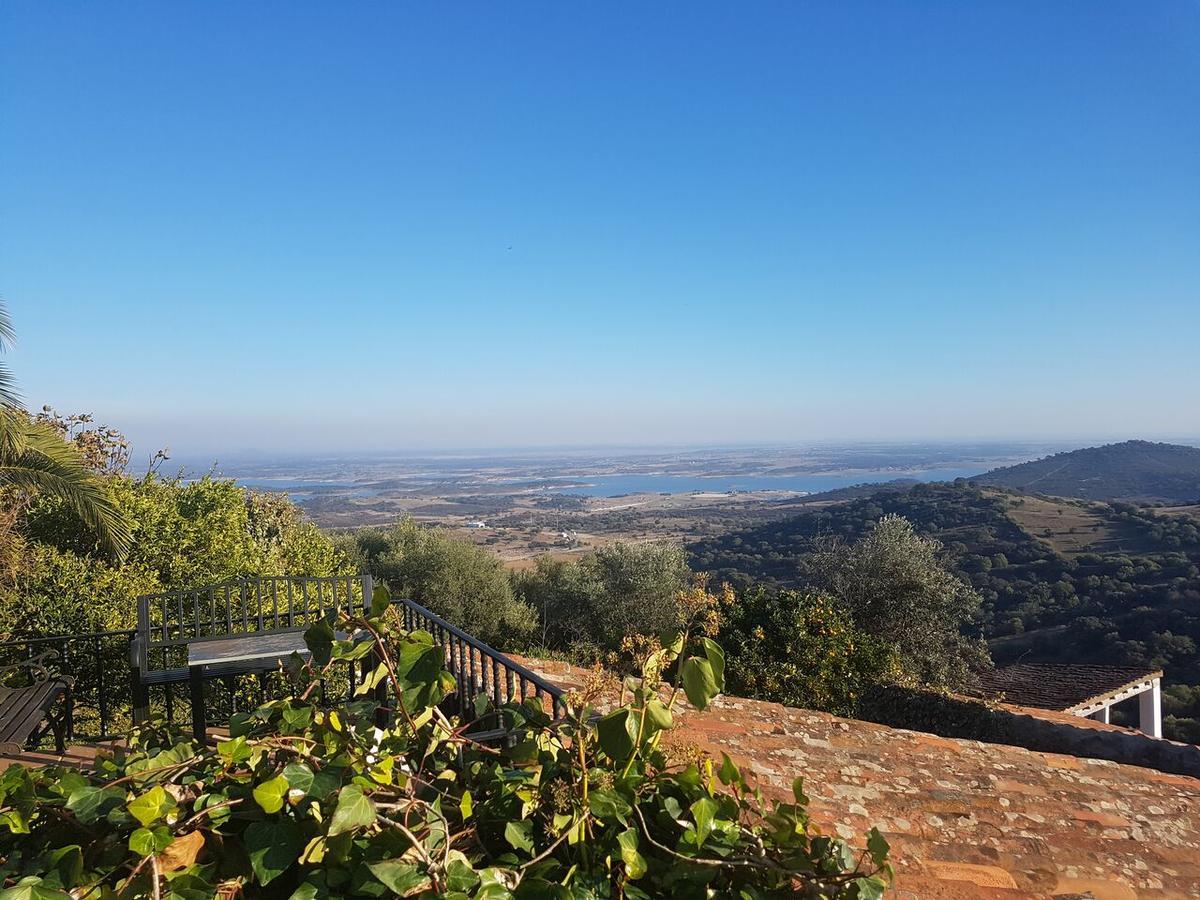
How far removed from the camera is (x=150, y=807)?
874mm

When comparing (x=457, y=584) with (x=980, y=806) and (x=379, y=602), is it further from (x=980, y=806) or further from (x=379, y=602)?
(x=379, y=602)

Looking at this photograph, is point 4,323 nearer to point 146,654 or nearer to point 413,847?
point 146,654

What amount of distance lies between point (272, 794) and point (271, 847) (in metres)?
0.07

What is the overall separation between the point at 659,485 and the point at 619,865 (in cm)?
9063

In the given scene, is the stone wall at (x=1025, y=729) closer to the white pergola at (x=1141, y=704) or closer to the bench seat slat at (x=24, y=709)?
the white pergola at (x=1141, y=704)

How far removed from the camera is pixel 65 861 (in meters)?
0.84

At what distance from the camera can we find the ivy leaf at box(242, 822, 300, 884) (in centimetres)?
88

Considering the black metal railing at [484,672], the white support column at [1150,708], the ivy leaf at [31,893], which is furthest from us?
the white support column at [1150,708]

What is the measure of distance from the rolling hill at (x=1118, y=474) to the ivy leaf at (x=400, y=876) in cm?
4711

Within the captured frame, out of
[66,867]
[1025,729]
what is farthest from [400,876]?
[1025,729]

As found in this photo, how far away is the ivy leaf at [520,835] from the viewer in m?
0.98

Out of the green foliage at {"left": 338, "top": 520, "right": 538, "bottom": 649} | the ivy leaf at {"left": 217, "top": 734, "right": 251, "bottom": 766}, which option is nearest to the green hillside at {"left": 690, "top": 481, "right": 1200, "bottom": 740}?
the green foliage at {"left": 338, "top": 520, "right": 538, "bottom": 649}

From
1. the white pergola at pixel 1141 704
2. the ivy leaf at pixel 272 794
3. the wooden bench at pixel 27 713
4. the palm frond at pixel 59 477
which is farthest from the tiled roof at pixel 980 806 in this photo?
the white pergola at pixel 1141 704

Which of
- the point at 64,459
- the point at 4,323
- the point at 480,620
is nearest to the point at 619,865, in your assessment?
the point at 64,459
